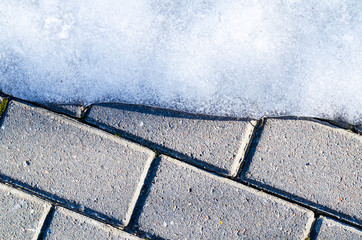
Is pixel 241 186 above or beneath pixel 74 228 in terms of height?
above

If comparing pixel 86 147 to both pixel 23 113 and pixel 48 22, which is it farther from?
pixel 48 22

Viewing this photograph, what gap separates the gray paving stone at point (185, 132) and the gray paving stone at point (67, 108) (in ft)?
0.17

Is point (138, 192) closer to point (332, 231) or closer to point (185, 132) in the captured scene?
point (185, 132)

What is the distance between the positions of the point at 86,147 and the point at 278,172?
2.80 ft

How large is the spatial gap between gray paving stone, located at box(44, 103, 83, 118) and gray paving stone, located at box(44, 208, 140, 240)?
0.43m

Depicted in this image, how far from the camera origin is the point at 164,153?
4.27 ft

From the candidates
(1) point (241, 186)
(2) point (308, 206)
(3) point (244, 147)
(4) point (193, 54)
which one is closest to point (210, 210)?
(1) point (241, 186)

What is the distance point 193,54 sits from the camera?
4.12ft

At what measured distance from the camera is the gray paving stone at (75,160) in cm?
128

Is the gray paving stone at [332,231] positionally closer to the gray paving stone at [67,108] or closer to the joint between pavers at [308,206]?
the joint between pavers at [308,206]

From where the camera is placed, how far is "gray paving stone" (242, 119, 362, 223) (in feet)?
4.15

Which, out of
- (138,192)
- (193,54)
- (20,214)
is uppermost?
(193,54)

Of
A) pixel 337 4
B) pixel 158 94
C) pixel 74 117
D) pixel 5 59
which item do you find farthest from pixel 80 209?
pixel 337 4

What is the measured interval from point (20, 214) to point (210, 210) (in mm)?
843
